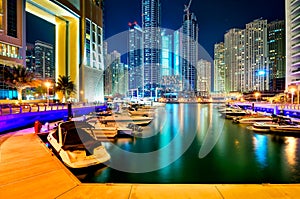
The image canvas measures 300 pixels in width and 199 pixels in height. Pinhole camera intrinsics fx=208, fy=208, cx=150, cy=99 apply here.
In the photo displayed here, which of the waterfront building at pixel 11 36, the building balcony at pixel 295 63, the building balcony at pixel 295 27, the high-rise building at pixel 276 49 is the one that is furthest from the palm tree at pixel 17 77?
the high-rise building at pixel 276 49

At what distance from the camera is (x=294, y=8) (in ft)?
211

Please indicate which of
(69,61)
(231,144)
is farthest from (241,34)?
(231,144)

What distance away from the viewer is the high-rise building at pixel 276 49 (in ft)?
468

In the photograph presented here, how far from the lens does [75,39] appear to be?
243 ft

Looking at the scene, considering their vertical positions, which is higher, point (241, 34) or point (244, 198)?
point (241, 34)

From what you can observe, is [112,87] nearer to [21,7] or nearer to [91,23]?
[91,23]

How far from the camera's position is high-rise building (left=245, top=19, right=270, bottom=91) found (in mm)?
144500

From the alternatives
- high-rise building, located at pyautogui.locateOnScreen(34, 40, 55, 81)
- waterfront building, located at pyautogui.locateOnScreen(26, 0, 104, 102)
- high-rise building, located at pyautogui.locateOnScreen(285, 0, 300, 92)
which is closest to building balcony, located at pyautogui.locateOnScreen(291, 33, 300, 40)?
high-rise building, located at pyautogui.locateOnScreen(285, 0, 300, 92)

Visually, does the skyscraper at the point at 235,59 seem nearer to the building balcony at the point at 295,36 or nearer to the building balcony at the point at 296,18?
the building balcony at the point at 295,36

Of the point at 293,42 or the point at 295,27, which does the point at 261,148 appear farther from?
the point at 293,42

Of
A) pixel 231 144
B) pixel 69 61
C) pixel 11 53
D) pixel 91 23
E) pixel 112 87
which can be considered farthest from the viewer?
pixel 112 87

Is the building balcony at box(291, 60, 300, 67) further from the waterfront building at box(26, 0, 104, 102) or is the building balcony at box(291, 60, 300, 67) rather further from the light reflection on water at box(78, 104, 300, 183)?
the waterfront building at box(26, 0, 104, 102)

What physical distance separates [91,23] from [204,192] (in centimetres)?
8945

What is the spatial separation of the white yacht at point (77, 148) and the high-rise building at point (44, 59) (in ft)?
510
